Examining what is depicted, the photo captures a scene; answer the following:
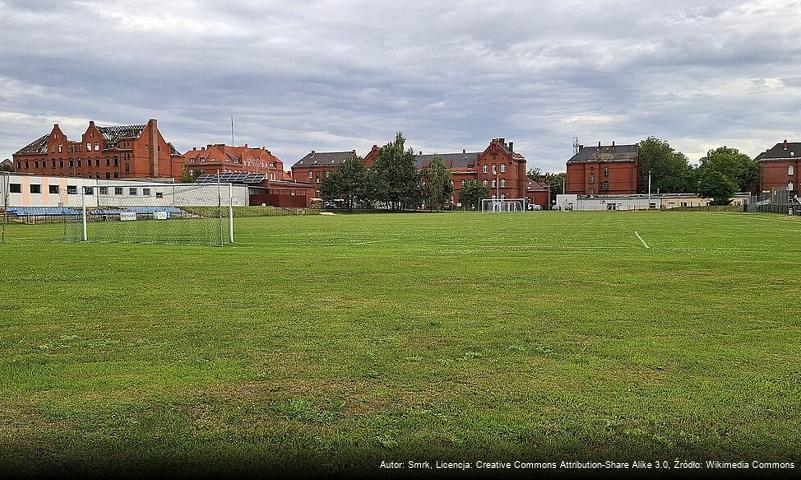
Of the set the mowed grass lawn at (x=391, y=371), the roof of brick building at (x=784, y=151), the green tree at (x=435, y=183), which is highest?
the roof of brick building at (x=784, y=151)

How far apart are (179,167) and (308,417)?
122739 millimetres

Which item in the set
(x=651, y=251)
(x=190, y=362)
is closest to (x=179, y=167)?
(x=651, y=251)

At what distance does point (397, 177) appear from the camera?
110875 millimetres

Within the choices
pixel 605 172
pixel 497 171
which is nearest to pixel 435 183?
pixel 497 171

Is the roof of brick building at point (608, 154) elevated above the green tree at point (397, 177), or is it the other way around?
the roof of brick building at point (608, 154)

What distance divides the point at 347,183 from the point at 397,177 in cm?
789

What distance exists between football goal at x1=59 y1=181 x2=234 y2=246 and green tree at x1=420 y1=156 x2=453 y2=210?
38.7m

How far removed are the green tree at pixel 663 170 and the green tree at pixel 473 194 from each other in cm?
3596

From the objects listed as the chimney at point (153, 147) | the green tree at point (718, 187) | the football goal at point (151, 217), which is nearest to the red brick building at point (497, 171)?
the green tree at point (718, 187)

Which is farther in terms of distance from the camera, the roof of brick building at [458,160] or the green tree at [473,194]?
the roof of brick building at [458,160]

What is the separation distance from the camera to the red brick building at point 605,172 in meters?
133

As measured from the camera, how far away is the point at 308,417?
530cm

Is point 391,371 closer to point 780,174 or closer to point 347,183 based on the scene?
point 347,183

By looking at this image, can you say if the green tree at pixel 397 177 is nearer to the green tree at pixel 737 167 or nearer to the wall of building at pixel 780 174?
the green tree at pixel 737 167
